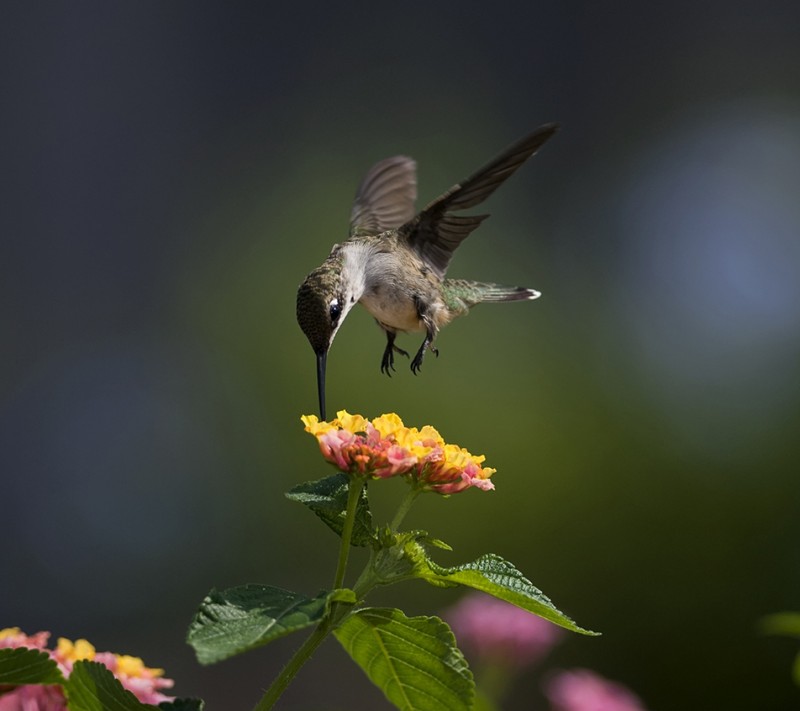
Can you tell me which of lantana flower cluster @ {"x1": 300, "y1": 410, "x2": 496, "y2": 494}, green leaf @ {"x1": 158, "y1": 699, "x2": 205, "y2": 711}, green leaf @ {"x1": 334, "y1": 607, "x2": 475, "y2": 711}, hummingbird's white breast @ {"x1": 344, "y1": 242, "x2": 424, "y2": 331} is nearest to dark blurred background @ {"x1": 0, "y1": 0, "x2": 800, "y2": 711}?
hummingbird's white breast @ {"x1": 344, "y1": 242, "x2": 424, "y2": 331}

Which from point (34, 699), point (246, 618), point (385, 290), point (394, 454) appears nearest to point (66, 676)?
point (34, 699)

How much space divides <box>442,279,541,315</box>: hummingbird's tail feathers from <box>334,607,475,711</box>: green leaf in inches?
42.5

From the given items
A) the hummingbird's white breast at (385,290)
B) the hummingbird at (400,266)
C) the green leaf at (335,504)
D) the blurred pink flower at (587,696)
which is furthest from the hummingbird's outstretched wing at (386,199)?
the green leaf at (335,504)

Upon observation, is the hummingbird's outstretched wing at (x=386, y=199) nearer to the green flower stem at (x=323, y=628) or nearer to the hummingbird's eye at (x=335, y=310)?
the hummingbird's eye at (x=335, y=310)

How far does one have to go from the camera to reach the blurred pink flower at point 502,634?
2.12 meters

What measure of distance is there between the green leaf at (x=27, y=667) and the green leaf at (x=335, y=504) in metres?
0.23

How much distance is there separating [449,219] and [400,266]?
0.16m

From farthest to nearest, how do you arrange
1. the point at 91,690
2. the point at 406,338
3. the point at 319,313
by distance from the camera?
the point at 406,338
the point at 319,313
the point at 91,690

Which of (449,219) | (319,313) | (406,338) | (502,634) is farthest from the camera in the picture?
(406,338)

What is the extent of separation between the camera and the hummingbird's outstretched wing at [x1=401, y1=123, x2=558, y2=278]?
61.8 inches

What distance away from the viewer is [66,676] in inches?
32.3

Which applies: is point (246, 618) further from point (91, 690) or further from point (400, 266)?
point (400, 266)

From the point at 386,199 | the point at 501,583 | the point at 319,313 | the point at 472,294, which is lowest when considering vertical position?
the point at 501,583

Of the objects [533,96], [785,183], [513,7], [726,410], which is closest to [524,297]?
[726,410]
